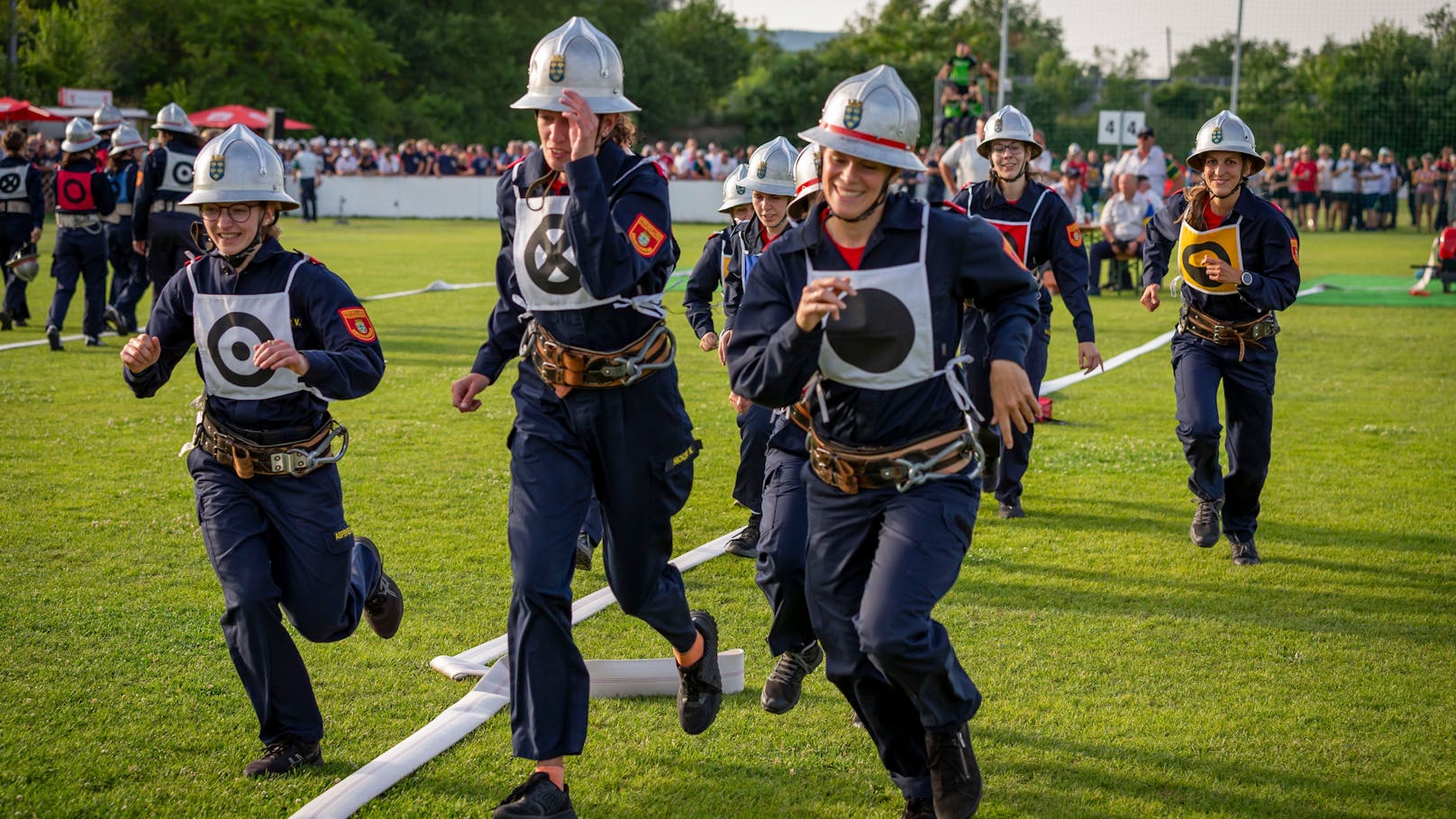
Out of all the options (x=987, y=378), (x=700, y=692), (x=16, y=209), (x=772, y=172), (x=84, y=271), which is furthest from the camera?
(x=16, y=209)

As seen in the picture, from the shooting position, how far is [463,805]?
4758 mm

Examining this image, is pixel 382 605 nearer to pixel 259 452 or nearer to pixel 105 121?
pixel 259 452

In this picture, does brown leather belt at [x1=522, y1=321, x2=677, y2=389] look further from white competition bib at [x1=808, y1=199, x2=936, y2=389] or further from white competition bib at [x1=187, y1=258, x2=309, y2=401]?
white competition bib at [x1=187, y1=258, x2=309, y2=401]

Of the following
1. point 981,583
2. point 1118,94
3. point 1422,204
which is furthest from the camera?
point 1118,94

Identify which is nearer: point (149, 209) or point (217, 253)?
point (217, 253)

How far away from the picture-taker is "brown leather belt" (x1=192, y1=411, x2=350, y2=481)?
199 inches

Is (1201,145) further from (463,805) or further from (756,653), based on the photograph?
(463,805)

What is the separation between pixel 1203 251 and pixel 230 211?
5.33m

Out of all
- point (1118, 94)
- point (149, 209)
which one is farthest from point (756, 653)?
point (1118, 94)

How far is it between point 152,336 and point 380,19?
71.2 metres

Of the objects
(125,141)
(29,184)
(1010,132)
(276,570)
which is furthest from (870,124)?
(29,184)

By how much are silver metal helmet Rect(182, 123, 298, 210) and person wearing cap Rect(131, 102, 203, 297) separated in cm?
999

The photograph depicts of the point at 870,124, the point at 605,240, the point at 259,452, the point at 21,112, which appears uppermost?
the point at 21,112

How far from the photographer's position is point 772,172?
25.6 ft
